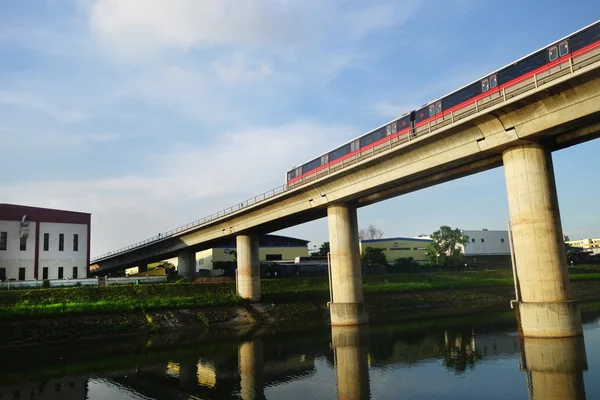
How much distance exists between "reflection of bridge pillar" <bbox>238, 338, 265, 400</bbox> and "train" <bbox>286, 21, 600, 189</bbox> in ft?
60.0

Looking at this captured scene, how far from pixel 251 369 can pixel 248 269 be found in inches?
1369

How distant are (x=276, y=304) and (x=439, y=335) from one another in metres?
26.5

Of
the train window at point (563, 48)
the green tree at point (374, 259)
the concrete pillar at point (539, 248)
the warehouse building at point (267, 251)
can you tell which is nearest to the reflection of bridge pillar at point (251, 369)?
the concrete pillar at point (539, 248)

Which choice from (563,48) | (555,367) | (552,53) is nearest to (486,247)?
(552,53)

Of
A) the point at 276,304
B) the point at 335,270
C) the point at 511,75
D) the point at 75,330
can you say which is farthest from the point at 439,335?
the point at 75,330

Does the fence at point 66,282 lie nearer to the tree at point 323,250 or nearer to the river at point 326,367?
the river at point 326,367

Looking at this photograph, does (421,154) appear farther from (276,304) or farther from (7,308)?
(7,308)

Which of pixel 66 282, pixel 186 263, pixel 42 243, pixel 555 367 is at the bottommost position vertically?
pixel 555 367

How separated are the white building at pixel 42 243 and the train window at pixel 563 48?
2441 inches

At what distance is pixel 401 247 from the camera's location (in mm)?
108438

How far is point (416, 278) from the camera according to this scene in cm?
7825

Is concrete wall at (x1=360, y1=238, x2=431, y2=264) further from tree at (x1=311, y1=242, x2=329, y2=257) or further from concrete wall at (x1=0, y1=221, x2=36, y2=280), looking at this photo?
concrete wall at (x1=0, y1=221, x2=36, y2=280)

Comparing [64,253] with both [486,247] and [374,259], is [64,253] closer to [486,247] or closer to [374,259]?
[374,259]

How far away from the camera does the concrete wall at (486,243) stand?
378 feet
